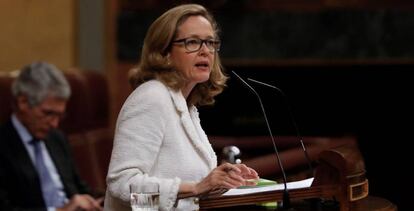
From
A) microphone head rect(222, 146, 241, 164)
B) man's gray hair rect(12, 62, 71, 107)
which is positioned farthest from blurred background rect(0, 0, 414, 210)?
microphone head rect(222, 146, 241, 164)

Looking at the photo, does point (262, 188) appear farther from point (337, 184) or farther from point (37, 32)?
point (37, 32)

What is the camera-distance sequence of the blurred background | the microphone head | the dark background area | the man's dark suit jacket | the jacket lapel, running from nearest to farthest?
the jacket lapel
the microphone head
the man's dark suit jacket
the blurred background
the dark background area

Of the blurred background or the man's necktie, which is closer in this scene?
the man's necktie

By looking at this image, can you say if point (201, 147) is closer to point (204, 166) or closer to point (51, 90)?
point (204, 166)

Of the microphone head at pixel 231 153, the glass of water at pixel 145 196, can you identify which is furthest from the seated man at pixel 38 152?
the glass of water at pixel 145 196

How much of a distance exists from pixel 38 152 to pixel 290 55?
2653 millimetres

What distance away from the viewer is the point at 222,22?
6348 mm

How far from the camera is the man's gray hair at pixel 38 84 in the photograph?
414 cm

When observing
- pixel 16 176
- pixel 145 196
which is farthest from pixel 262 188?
pixel 16 176

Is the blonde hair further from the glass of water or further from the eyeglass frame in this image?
the eyeglass frame

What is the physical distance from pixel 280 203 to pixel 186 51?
0.45 metres

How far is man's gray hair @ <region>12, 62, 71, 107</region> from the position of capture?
13.6 ft

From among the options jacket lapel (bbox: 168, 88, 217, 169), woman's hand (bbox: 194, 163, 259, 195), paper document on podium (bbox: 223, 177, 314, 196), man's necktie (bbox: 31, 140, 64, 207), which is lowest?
man's necktie (bbox: 31, 140, 64, 207)

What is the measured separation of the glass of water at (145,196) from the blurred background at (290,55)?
369 centimetres
